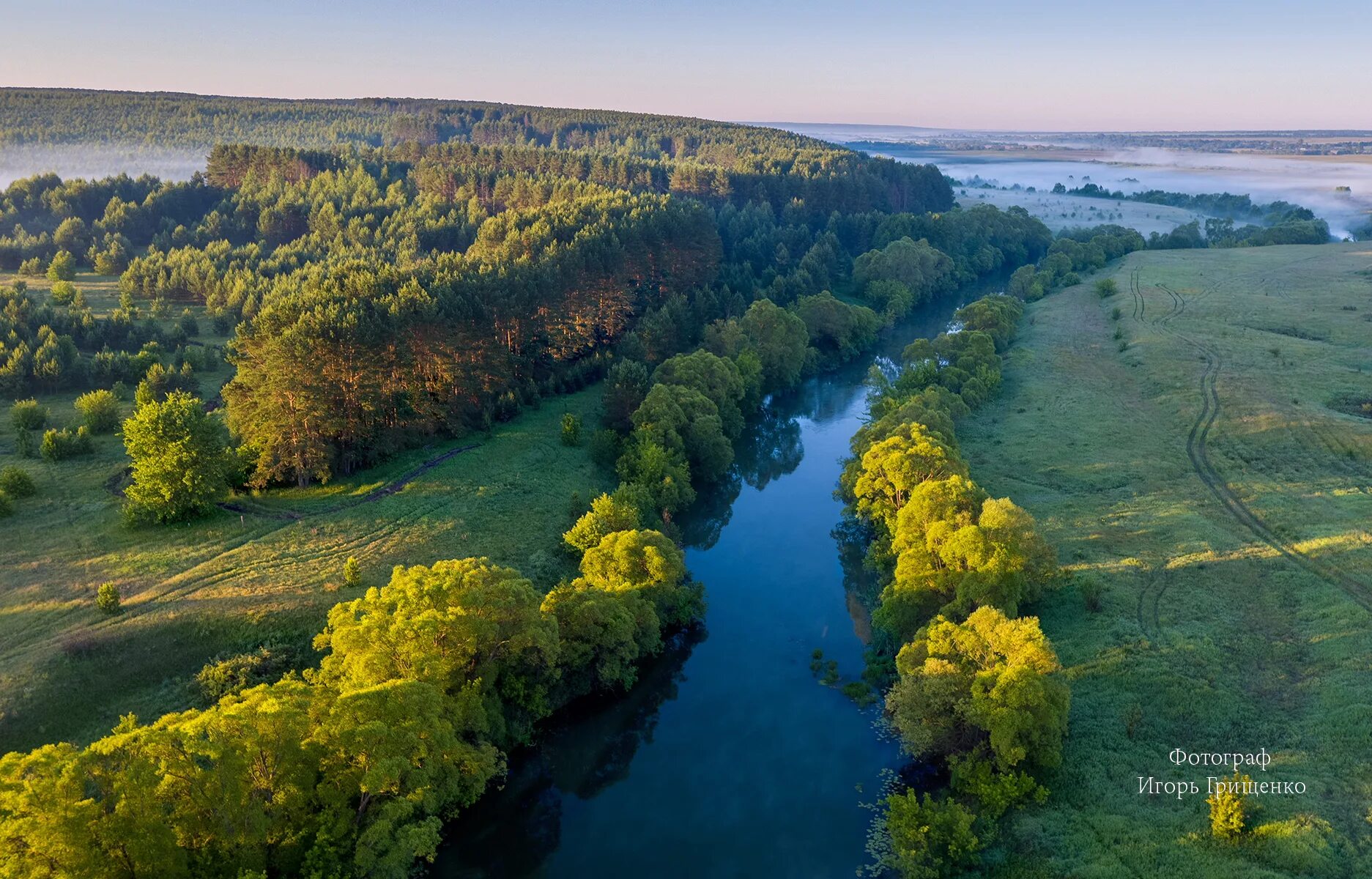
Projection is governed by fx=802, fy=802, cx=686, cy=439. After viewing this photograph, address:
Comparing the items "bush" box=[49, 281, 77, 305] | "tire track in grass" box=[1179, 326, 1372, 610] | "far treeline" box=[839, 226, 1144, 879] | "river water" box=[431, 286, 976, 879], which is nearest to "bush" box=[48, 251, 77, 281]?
"bush" box=[49, 281, 77, 305]

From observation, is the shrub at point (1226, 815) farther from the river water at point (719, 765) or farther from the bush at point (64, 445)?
the bush at point (64, 445)

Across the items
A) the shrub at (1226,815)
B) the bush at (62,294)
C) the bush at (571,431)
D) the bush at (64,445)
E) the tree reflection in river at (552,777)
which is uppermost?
the bush at (62,294)

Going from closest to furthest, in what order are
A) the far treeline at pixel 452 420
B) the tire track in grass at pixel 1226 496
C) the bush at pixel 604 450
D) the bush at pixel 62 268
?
the far treeline at pixel 452 420 → the tire track in grass at pixel 1226 496 → the bush at pixel 604 450 → the bush at pixel 62 268

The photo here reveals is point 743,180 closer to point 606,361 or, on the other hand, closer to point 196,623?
point 606,361

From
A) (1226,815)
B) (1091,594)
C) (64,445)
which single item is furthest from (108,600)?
(1091,594)

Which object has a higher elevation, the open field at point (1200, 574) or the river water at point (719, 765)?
the open field at point (1200, 574)

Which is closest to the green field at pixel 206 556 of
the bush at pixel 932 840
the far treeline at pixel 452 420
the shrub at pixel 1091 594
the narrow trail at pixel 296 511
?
the narrow trail at pixel 296 511

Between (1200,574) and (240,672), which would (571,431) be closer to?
(240,672)

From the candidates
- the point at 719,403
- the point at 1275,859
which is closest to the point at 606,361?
the point at 719,403
